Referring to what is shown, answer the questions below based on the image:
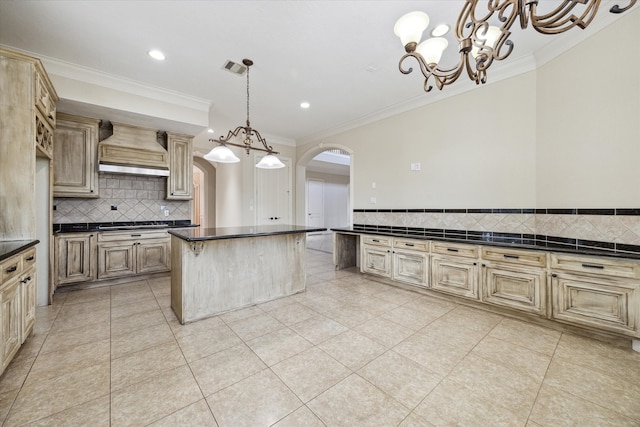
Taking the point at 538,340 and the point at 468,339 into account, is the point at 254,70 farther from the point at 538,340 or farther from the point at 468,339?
the point at 538,340

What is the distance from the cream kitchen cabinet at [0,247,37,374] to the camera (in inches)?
68.0

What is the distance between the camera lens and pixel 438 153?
12.5 feet

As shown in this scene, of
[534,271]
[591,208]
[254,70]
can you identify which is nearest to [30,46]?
[254,70]

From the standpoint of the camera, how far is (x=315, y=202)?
984cm

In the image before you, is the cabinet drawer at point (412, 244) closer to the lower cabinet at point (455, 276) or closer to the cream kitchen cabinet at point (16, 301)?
the lower cabinet at point (455, 276)

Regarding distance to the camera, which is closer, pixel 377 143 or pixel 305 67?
pixel 305 67

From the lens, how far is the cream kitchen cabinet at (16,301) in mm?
1728

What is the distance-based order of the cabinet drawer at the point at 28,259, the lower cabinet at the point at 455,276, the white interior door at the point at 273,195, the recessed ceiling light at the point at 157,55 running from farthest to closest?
the white interior door at the point at 273,195 → the lower cabinet at the point at 455,276 → the recessed ceiling light at the point at 157,55 → the cabinet drawer at the point at 28,259

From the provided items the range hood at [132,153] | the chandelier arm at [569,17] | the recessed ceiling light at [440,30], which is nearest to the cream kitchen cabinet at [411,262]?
the recessed ceiling light at [440,30]

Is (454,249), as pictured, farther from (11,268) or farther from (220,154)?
(11,268)

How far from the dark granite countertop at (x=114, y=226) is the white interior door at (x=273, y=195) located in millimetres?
1718

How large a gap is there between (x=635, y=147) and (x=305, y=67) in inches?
129

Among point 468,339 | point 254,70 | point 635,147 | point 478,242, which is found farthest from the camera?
point 254,70

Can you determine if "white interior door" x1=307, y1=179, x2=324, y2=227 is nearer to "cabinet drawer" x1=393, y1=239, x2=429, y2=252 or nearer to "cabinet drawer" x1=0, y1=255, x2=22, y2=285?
"cabinet drawer" x1=393, y1=239, x2=429, y2=252
